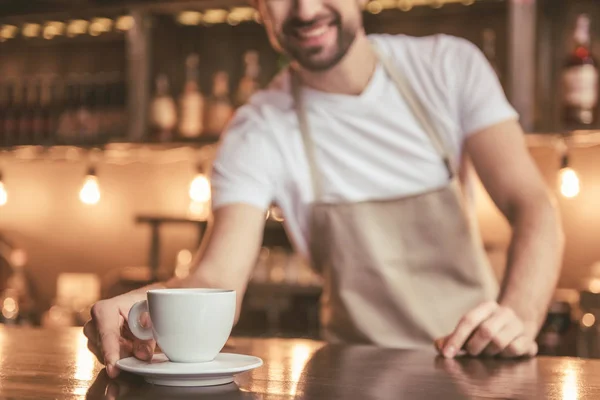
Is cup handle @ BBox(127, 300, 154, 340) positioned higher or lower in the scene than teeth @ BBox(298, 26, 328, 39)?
lower

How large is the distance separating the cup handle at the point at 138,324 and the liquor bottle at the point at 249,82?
215cm

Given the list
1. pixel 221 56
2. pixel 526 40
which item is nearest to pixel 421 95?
pixel 526 40

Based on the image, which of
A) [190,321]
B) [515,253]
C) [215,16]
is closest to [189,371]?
[190,321]

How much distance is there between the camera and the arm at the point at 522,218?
3.81ft

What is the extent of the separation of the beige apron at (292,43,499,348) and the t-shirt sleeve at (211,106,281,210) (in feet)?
0.26

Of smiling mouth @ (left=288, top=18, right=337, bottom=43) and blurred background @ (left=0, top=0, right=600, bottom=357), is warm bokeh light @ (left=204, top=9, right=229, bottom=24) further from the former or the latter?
smiling mouth @ (left=288, top=18, right=337, bottom=43)

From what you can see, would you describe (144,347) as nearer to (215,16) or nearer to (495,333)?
(495,333)

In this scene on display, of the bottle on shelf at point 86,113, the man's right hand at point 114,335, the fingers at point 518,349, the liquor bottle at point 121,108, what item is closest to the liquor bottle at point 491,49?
the liquor bottle at point 121,108

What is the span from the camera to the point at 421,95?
4.91ft

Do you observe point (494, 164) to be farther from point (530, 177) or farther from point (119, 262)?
point (119, 262)

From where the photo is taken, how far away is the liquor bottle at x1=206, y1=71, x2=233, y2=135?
9.34 feet

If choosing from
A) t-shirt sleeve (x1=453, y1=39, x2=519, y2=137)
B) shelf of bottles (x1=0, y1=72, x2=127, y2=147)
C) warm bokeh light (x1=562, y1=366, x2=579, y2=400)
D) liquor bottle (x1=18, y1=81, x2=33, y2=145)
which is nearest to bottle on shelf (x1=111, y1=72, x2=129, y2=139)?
shelf of bottles (x1=0, y1=72, x2=127, y2=147)

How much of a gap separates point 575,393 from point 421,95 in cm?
85

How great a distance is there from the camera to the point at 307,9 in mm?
1427
